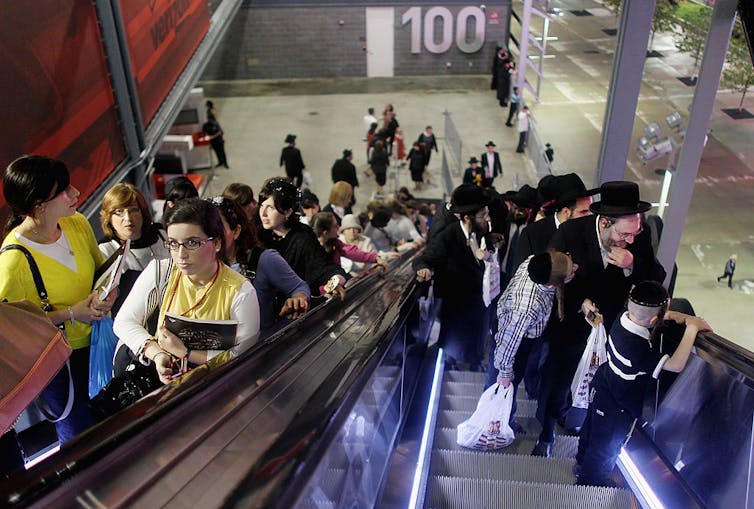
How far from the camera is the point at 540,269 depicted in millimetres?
3369

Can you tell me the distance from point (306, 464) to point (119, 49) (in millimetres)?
7189

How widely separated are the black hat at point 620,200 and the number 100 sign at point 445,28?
66.3 ft

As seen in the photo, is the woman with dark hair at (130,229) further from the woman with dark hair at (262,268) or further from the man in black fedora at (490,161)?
the man in black fedora at (490,161)

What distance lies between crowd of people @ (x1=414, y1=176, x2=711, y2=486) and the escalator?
22 centimetres

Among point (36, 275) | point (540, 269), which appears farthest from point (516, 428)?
point (36, 275)

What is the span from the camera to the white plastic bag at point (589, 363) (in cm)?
365

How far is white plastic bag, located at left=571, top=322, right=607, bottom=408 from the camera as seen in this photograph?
3.65 m

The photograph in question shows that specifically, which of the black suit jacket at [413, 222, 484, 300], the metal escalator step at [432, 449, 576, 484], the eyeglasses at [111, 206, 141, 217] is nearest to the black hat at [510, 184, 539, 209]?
the black suit jacket at [413, 222, 484, 300]

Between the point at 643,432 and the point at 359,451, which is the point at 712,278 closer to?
the point at 643,432

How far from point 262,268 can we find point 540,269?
1.39 metres

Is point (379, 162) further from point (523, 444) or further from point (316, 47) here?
point (523, 444)

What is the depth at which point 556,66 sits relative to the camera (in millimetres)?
23453

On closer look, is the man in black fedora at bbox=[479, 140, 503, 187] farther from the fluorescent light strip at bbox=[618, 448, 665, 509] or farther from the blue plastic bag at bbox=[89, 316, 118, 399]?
the blue plastic bag at bbox=[89, 316, 118, 399]

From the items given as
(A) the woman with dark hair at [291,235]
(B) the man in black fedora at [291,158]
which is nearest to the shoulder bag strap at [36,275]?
(A) the woman with dark hair at [291,235]
